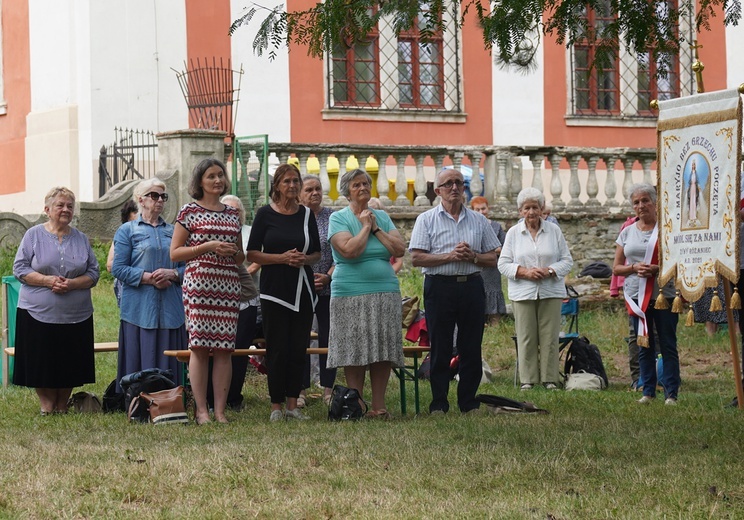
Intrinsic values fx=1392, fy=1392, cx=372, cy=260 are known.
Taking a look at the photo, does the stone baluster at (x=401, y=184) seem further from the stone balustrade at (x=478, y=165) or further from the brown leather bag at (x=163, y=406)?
the brown leather bag at (x=163, y=406)

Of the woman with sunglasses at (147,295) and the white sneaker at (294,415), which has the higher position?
the woman with sunglasses at (147,295)

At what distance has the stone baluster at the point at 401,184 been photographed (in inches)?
733

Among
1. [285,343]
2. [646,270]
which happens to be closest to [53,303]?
[285,343]

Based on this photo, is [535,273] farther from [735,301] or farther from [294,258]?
[294,258]

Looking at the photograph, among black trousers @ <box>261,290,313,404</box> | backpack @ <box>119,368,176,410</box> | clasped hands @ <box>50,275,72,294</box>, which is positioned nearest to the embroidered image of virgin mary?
black trousers @ <box>261,290,313,404</box>

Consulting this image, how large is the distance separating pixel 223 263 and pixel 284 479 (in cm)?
283

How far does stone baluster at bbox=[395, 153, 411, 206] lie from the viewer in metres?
18.6

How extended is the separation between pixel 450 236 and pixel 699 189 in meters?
1.81

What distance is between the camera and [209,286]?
9.52 meters

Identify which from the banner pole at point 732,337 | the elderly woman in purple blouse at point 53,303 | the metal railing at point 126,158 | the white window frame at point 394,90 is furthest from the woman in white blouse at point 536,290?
the white window frame at point 394,90

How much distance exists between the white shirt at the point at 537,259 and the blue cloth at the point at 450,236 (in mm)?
1760

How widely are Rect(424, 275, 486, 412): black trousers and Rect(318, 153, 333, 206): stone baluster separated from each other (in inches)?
306

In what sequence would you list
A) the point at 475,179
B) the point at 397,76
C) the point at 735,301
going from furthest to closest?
the point at 397,76 < the point at 475,179 < the point at 735,301

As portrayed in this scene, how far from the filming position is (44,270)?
10.2 meters
